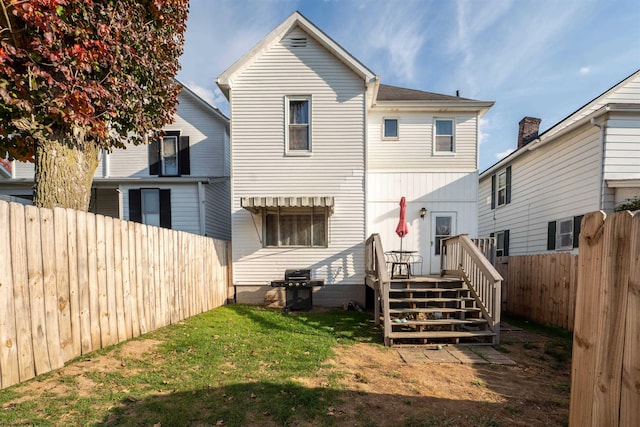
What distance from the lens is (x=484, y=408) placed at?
3314mm

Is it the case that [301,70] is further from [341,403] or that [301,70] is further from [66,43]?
[341,403]

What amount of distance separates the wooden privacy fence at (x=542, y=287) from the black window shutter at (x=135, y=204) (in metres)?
13.1

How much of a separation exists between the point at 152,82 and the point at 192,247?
374cm

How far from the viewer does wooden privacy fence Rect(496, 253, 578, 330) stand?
22.0 feet

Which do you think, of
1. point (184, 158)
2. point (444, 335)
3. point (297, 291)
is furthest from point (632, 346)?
point (184, 158)

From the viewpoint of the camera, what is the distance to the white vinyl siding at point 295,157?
9.05 metres

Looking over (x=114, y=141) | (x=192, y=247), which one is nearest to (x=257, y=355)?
(x=192, y=247)

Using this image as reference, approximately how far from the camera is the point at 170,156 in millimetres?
12219

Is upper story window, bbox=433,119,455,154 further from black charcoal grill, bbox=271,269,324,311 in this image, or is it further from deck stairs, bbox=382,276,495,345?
black charcoal grill, bbox=271,269,324,311

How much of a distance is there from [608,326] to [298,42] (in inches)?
390

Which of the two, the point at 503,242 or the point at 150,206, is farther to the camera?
the point at 503,242

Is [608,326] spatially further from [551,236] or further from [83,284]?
[551,236]

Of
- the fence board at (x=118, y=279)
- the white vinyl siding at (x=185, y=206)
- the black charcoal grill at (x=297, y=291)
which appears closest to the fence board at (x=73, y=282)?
the fence board at (x=118, y=279)

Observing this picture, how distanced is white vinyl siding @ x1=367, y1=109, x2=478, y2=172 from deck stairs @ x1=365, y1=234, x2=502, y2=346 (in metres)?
3.17
